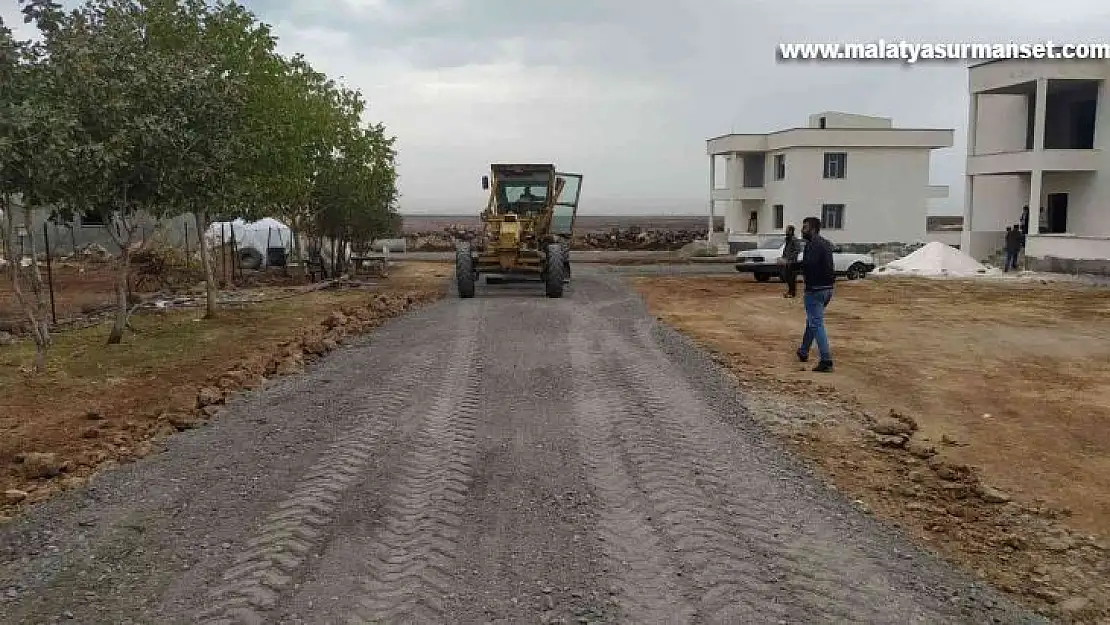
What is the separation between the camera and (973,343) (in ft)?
42.2

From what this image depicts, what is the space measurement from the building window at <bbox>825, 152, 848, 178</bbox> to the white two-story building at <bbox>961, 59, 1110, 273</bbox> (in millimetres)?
8155

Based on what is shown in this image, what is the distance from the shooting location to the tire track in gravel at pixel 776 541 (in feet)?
13.1

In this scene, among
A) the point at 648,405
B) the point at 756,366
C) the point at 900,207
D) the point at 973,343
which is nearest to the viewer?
the point at 648,405

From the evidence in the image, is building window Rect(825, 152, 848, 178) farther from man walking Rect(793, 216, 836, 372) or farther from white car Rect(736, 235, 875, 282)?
man walking Rect(793, 216, 836, 372)

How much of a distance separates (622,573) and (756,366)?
6.49m

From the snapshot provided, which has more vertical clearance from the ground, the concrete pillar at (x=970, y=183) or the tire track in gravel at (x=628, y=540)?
the concrete pillar at (x=970, y=183)

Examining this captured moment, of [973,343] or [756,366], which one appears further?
[973,343]

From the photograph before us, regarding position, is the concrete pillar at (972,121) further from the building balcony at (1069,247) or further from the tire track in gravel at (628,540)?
the tire track in gravel at (628,540)

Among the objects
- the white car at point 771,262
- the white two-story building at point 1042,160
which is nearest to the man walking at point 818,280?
the white car at point 771,262

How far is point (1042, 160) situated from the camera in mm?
27031

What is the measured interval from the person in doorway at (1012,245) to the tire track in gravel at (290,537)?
25.2m

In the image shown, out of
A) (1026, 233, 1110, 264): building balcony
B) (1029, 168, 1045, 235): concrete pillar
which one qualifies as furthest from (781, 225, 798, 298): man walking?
(1029, 168, 1045, 235): concrete pillar

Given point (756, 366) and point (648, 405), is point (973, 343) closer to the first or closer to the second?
point (756, 366)

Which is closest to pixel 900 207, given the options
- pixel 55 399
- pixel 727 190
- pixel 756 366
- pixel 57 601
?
pixel 727 190
